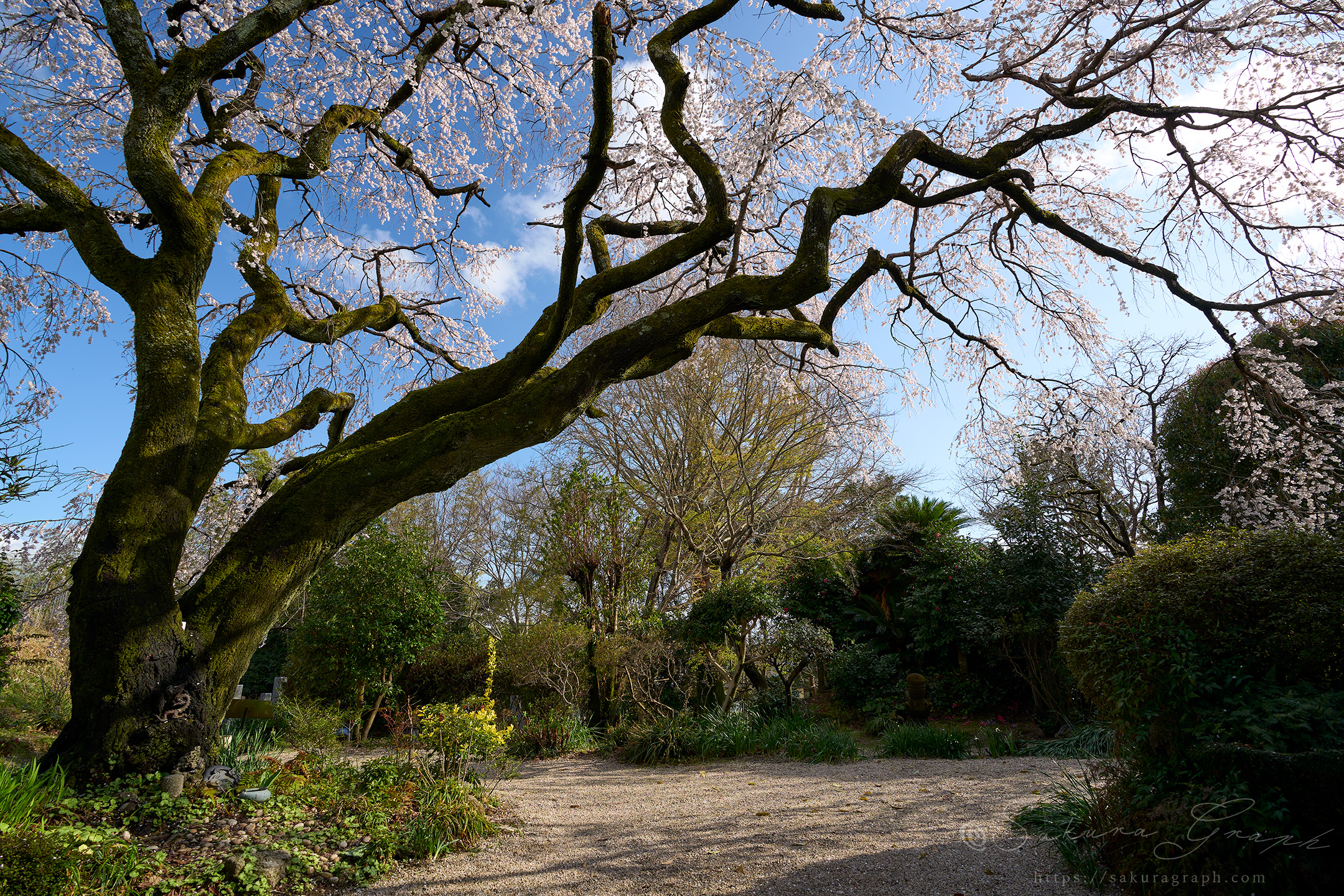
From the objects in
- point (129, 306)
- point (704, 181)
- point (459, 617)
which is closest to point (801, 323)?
point (704, 181)

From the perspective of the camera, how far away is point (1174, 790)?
2928 mm

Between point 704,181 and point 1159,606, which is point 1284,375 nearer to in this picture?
point 1159,606

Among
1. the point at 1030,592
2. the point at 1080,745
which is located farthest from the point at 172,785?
the point at 1030,592

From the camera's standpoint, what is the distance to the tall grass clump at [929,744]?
666cm

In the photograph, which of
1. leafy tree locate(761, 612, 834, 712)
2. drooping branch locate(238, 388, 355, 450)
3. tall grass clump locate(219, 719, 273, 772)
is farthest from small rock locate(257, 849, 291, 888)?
leafy tree locate(761, 612, 834, 712)

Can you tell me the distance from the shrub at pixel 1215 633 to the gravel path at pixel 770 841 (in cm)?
97

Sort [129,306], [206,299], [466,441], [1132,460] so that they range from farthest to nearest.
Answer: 1. [1132,460]
2. [206,299]
3. [129,306]
4. [466,441]

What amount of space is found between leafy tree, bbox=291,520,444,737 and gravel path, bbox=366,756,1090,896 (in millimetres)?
4238

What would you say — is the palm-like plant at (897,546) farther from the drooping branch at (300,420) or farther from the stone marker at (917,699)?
the drooping branch at (300,420)

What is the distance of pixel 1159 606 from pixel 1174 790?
87cm

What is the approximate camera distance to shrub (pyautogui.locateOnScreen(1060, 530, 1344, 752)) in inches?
118

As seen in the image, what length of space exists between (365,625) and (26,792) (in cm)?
615

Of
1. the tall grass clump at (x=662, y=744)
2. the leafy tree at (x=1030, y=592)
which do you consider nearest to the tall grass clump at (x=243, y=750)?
the tall grass clump at (x=662, y=744)

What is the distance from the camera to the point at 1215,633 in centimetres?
314
